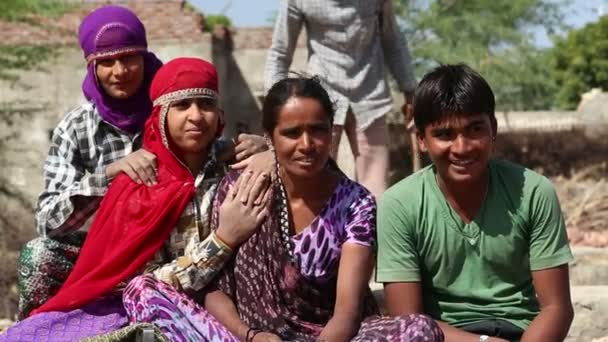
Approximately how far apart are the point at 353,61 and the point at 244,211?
7.28 feet

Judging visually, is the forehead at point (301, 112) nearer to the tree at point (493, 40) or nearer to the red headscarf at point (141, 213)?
the red headscarf at point (141, 213)

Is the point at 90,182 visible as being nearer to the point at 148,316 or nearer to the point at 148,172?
the point at 148,172

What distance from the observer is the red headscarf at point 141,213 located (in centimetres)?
400

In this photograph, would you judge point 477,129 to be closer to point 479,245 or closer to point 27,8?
point 479,245

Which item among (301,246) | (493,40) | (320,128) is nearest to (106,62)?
(320,128)

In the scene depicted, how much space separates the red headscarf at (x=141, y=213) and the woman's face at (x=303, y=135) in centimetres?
40

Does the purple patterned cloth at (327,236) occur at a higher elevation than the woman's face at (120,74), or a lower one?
lower

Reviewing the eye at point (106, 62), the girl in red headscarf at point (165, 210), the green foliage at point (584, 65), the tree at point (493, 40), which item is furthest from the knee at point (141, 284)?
the green foliage at point (584, 65)

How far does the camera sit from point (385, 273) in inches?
147

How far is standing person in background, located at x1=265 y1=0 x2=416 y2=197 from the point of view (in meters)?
5.85

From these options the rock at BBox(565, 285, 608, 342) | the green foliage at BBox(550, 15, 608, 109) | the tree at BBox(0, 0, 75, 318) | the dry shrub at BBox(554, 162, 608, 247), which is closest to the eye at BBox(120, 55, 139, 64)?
the rock at BBox(565, 285, 608, 342)

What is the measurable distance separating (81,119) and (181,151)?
464 millimetres

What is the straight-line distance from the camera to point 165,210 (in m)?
3.99

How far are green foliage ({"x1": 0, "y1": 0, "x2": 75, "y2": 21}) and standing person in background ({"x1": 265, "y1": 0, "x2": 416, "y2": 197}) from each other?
250 inches
